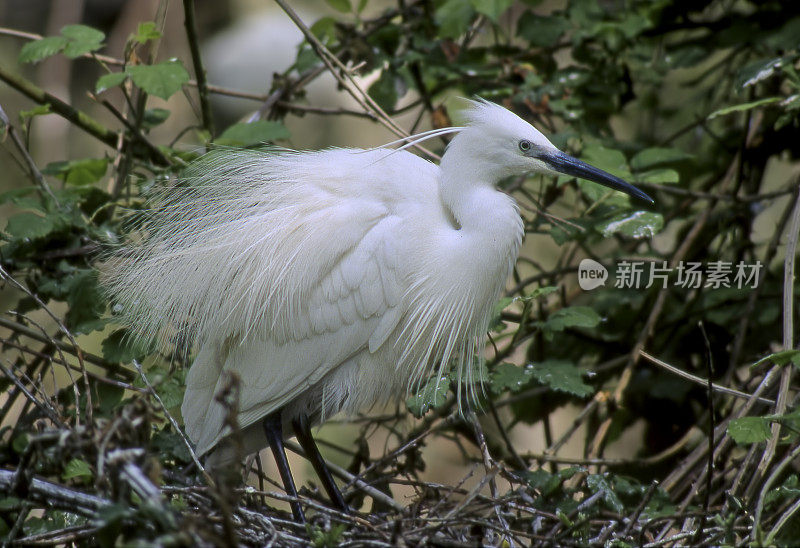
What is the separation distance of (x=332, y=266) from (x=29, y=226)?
80cm

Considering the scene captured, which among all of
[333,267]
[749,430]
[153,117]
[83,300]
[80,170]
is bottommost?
[749,430]

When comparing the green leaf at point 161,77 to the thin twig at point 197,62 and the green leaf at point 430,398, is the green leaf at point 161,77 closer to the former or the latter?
the thin twig at point 197,62

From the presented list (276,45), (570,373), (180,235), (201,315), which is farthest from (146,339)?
(276,45)

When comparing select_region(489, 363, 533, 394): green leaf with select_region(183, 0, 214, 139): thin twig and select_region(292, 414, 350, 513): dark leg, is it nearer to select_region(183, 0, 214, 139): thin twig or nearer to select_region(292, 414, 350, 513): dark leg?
select_region(292, 414, 350, 513): dark leg

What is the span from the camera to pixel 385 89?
8.47ft

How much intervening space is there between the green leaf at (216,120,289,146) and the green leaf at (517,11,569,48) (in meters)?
0.86

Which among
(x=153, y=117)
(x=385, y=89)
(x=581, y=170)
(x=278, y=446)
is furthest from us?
(x=385, y=89)

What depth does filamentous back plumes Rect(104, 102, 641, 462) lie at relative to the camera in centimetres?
194

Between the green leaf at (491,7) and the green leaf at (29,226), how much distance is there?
128 centimetres

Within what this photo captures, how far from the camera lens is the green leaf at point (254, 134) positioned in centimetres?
223

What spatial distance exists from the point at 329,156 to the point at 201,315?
0.52 metres

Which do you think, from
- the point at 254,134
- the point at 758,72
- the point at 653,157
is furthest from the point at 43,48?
the point at 758,72

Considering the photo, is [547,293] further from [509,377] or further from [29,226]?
[29,226]

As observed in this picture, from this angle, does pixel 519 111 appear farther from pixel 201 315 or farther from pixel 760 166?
pixel 201 315
